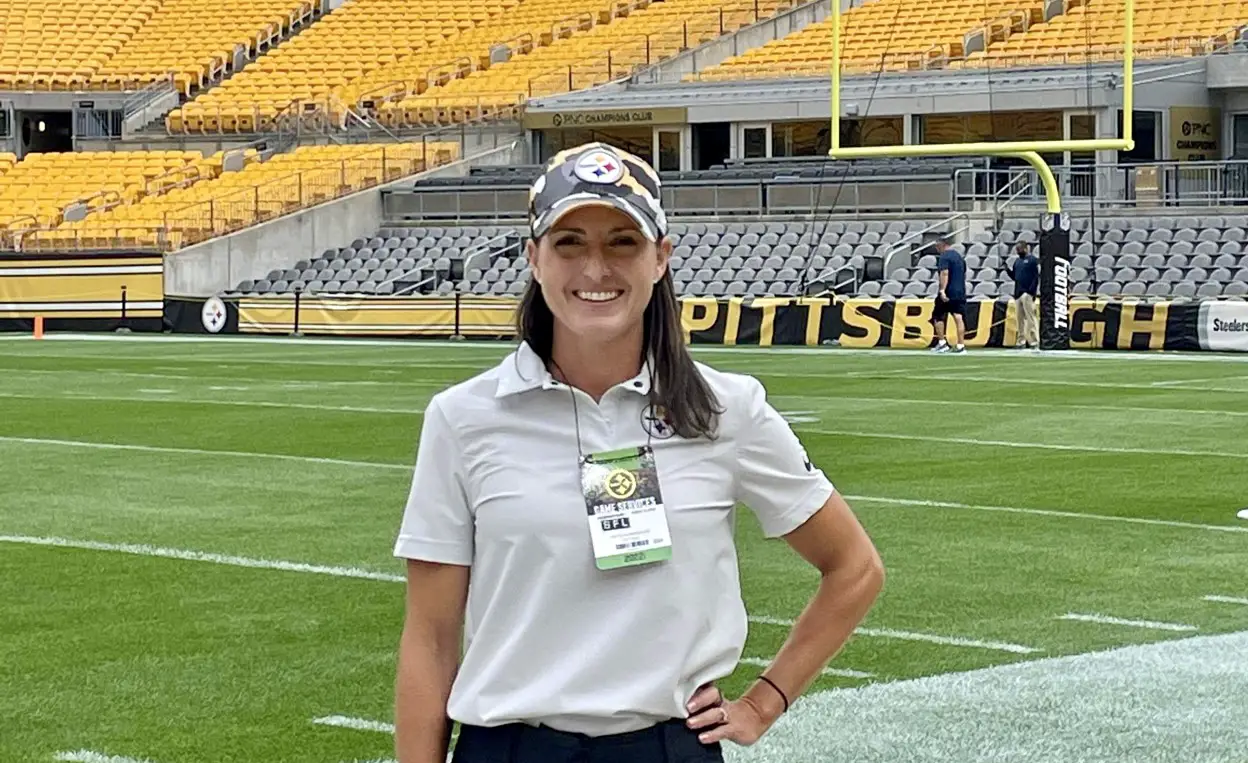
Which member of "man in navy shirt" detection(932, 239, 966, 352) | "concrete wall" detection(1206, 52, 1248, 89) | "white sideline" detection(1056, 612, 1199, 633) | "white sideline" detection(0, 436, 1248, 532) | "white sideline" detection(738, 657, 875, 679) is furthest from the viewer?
"concrete wall" detection(1206, 52, 1248, 89)

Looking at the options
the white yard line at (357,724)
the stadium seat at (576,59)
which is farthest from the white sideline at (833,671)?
the stadium seat at (576,59)

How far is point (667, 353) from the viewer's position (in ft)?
10.4

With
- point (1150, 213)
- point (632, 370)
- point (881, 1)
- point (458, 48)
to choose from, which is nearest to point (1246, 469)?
point (632, 370)

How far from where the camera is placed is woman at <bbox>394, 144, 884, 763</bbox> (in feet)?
10.1

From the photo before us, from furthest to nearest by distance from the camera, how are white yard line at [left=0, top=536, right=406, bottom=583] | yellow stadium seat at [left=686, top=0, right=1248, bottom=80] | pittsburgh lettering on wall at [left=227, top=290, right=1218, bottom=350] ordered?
yellow stadium seat at [left=686, top=0, right=1248, bottom=80], pittsburgh lettering on wall at [left=227, top=290, right=1218, bottom=350], white yard line at [left=0, top=536, right=406, bottom=583]

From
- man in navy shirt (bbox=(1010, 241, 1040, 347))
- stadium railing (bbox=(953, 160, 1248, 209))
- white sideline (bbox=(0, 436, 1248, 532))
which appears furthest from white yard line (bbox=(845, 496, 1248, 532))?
stadium railing (bbox=(953, 160, 1248, 209))

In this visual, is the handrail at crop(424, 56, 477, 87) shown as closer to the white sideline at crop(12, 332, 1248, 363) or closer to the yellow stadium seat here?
the yellow stadium seat

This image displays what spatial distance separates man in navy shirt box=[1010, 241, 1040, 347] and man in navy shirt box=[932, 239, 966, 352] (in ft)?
2.34

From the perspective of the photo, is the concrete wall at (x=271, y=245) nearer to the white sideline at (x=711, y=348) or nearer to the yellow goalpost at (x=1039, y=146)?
the white sideline at (x=711, y=348)

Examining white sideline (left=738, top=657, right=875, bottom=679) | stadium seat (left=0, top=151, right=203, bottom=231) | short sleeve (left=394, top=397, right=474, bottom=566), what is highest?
stadium seat (left=0, top=151, right=203, bottom=231)

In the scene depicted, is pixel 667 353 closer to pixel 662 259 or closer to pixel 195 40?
pixel 662 259

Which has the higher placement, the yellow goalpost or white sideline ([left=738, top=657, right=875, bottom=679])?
the yellow goalpost

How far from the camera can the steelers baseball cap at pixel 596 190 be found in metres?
3.04

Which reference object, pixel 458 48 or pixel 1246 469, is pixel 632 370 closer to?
pixel 1246 469
